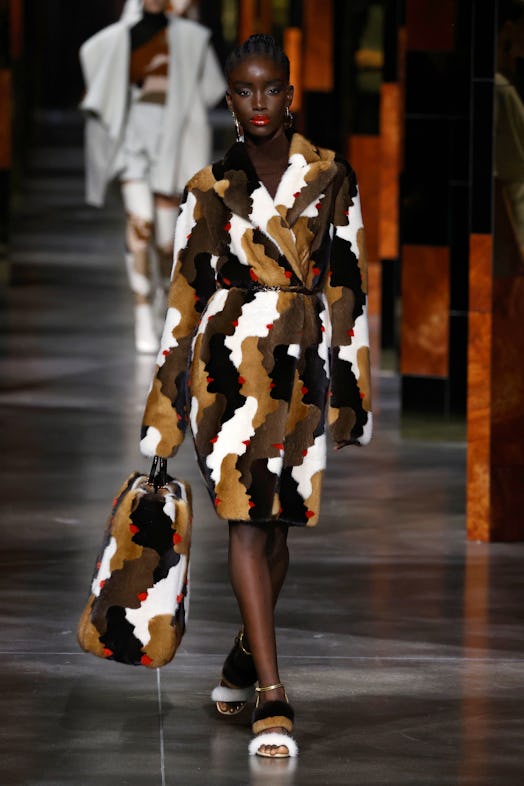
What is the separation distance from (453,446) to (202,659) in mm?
4317

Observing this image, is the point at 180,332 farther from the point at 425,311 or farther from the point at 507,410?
the point at 425,311

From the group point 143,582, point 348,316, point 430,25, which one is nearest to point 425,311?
point 430,25

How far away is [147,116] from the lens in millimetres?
13945

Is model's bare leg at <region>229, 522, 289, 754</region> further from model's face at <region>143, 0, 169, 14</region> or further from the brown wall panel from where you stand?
the brown wall panel

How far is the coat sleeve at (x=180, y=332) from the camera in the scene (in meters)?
5.74

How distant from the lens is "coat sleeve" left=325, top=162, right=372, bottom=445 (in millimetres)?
5797

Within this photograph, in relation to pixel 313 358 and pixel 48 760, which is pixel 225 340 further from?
pixel 48 760

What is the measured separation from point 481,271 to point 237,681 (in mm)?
2772

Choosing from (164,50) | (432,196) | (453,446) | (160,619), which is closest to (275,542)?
(160,619)

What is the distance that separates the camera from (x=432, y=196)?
1124 cm

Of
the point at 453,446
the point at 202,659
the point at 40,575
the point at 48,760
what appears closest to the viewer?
the point at 48,760

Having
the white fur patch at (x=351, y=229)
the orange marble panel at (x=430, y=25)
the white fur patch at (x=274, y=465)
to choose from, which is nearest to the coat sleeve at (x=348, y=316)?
the white fur patch at (x=351, y=229)

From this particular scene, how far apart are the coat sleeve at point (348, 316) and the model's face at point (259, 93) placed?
0.81ft

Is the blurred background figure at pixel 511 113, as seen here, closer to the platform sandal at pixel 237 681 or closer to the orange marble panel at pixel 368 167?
the platform sandal at pixel 237 681
